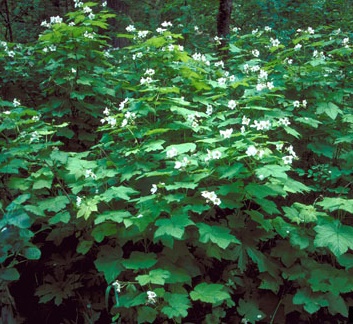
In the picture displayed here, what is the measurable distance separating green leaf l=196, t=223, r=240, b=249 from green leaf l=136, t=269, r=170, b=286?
36cm

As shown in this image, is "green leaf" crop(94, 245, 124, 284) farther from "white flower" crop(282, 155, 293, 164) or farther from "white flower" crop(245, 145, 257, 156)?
"white flower" crop(282, 155, 293, 164)

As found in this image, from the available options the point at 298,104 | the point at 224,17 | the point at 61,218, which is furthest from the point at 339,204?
the point at 224,17

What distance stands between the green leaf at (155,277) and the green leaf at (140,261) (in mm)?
91

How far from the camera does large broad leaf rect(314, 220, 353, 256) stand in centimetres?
270

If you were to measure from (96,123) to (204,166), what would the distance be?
2.13 metres

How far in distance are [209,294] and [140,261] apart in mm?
562

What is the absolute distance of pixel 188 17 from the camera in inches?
296

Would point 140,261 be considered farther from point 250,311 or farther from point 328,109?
point 328,109

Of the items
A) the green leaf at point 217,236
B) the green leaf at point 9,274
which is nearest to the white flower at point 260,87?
the green leaf at point 217,236

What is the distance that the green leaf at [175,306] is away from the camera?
253 centimetres

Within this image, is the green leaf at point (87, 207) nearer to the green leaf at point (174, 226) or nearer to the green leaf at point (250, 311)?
the green leaf at point (174, 226)

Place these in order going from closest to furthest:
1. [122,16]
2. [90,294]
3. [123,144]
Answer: [90,294], [123,144], [122,16]

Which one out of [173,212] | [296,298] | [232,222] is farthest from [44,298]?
[296,298]

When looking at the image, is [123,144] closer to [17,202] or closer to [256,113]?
[17,202]
